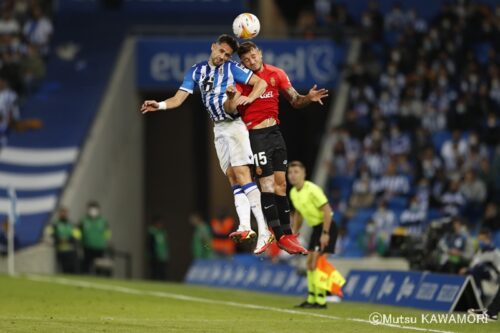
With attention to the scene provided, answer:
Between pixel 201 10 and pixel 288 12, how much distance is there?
2872 mm

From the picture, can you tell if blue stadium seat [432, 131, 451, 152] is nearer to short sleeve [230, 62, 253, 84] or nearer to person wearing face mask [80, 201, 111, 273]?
person wearing face mask [80, 201, 111, 273]

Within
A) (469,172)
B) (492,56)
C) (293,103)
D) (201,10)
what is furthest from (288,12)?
(293,103)

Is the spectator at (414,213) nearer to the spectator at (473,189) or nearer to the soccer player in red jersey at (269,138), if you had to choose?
the spectator at (473,189)

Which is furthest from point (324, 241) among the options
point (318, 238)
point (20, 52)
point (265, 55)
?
point (20, 52)

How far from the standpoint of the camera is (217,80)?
16.2 m

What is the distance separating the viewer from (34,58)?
37844mm

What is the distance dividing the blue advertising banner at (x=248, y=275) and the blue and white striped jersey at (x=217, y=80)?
9.52 metres

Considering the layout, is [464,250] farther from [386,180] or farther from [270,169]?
[386,180]

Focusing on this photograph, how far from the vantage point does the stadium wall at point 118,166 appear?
35.1m

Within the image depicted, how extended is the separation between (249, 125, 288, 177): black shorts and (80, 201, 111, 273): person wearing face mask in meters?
16.2

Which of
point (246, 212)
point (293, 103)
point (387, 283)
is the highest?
point (293, 103)

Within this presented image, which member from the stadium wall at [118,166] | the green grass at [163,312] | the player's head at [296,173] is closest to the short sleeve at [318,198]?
the player's head at [296,173]

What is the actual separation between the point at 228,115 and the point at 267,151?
0.66 metres

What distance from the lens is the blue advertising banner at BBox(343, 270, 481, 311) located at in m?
19.5
